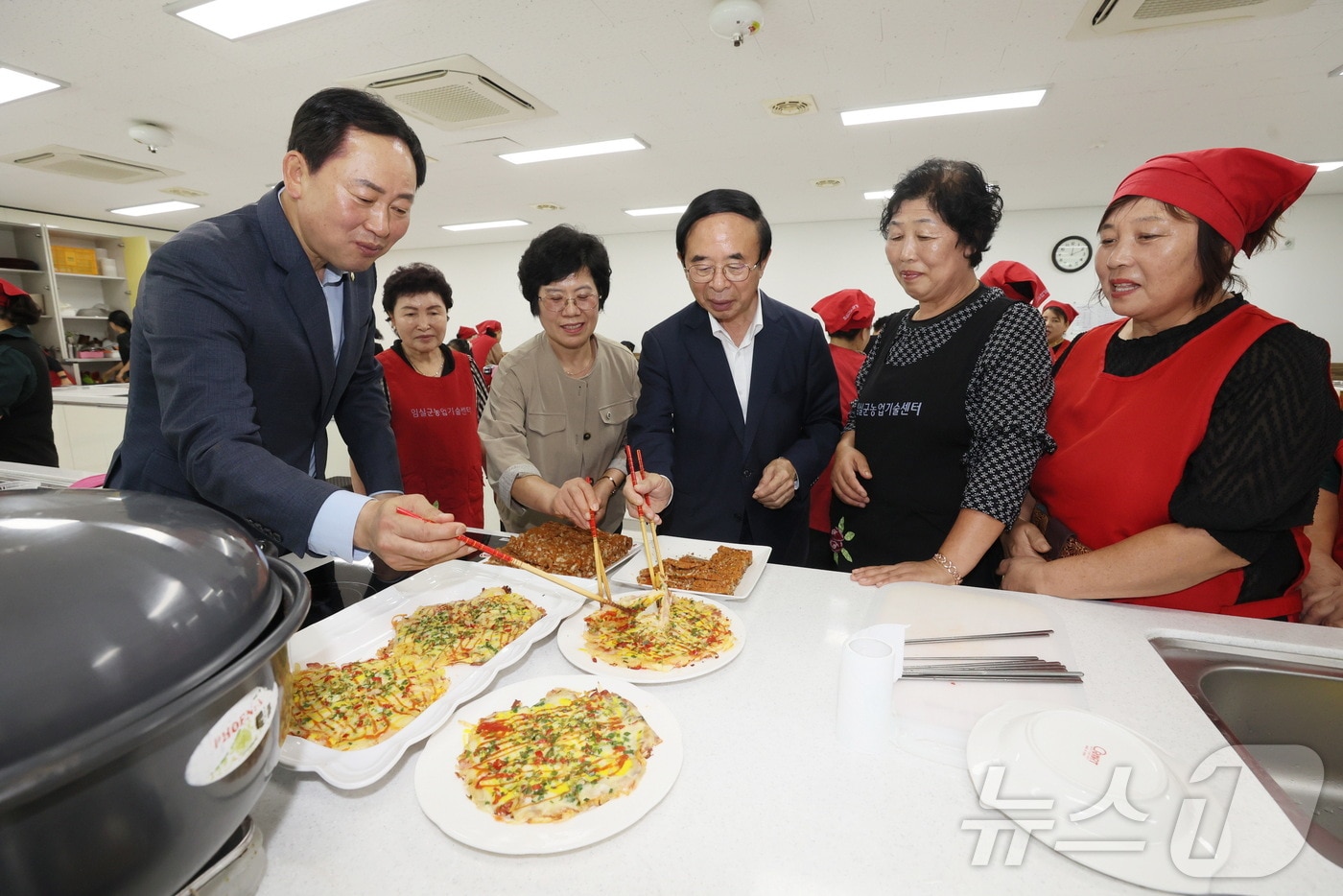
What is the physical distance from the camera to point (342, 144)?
1383mm

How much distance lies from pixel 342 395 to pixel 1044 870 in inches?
75.9

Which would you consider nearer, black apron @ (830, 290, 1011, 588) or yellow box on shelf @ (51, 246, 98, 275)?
black apron @ (830, 290, 1011, 588)

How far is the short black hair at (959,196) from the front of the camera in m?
1.71

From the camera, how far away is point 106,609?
0.51 m

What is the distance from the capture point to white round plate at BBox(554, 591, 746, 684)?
1.16 meters

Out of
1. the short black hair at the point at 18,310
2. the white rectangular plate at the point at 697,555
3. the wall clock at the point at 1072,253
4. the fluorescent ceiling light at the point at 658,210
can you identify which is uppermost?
the fluorescent ceiling light at the point at 658,210

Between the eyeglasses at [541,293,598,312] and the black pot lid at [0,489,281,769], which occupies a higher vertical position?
the eyeglasses at [541,293,598,312]

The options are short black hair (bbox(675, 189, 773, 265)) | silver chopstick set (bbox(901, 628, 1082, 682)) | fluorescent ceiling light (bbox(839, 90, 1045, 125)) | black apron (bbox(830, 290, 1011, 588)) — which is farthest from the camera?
fluorescent ceiling light (bbox(839, 90, 1045, 125))

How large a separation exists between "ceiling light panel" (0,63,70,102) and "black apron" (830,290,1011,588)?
592 cm

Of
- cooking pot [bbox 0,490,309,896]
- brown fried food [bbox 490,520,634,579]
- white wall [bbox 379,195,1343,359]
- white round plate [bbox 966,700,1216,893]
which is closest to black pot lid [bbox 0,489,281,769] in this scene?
cooking pot [bbox 0,490,309,896]

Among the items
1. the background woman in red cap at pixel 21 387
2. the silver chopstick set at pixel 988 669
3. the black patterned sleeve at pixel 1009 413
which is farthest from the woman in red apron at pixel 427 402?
the silver chopstick set at pixel 988 669

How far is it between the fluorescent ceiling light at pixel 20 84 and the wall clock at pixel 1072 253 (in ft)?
36.8

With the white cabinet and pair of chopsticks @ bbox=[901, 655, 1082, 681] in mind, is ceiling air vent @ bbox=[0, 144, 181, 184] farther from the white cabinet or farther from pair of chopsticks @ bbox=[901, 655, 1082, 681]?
pair of chopsticks @ bbox=[901, 655, 1082, 681]

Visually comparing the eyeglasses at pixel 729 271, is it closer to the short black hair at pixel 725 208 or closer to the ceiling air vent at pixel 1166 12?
the short black hair at pixel 725 208
